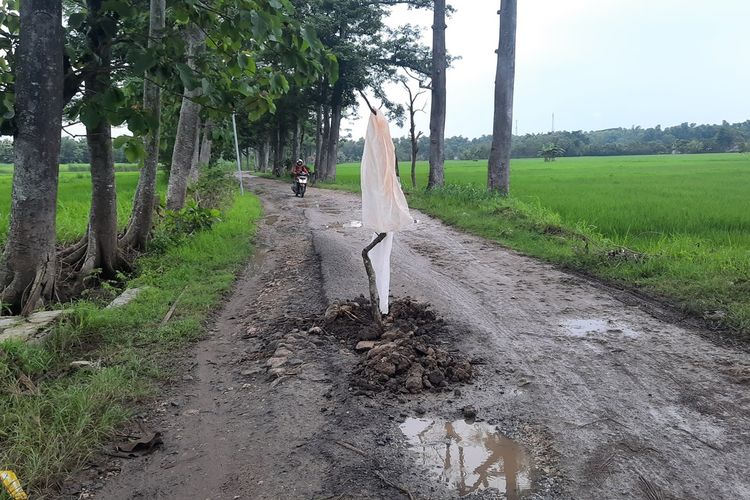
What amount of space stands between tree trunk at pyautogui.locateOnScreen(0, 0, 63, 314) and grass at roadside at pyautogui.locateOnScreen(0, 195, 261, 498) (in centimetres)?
58

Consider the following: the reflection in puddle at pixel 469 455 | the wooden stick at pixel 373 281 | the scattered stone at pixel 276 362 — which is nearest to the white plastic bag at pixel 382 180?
the wooden stick at pixel 373 281

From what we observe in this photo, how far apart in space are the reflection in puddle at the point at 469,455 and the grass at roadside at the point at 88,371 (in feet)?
5.73

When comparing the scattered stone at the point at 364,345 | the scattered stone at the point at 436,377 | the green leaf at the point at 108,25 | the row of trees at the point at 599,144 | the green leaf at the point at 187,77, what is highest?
the row of trees at the point at 599,144

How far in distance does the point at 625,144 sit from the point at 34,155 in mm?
80409

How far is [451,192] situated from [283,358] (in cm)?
1051

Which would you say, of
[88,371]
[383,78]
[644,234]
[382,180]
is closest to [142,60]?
[382,180]

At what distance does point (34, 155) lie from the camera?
14.8 feet

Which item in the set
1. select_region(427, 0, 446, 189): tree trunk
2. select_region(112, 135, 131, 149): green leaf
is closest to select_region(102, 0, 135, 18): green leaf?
select_region(112, 135, 131, 149): green leaf

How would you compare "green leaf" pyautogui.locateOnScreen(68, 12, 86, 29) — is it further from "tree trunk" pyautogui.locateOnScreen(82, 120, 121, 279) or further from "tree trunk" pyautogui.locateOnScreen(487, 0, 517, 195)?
"tree trunk" pyautogui.locateOnScreen(487, 0, 517, 195)

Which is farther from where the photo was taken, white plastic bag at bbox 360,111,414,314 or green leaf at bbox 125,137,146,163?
green leaf at bbox 125,137,146,163

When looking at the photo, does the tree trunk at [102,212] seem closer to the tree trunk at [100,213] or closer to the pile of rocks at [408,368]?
the tree trunk at [100,213]

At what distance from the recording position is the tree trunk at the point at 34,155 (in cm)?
442

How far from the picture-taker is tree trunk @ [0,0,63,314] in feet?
14.5

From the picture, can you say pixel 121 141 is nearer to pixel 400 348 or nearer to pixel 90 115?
pixel 90 115
